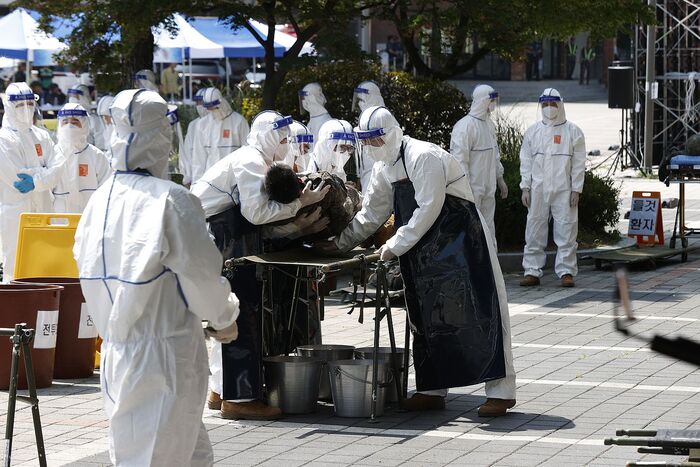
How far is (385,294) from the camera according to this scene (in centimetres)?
775

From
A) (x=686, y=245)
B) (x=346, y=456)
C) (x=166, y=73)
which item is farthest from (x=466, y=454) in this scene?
(x=166, y=73)

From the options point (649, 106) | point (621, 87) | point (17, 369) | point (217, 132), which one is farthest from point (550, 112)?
point (649, 106)

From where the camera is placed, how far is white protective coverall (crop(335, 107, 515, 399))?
7.59m

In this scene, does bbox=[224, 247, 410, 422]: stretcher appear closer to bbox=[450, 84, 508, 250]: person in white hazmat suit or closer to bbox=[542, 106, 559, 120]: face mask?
bbox=[450, 84, 508, 250]: person in white hazmat suit

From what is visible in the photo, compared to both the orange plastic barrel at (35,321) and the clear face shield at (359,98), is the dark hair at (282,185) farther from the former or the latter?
the clear face shield at (359,98)

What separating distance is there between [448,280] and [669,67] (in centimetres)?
1939

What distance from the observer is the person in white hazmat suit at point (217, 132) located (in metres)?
15.8

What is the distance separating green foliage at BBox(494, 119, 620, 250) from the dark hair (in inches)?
318

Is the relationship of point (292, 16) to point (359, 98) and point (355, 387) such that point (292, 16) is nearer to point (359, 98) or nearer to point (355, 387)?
point (359, 98)

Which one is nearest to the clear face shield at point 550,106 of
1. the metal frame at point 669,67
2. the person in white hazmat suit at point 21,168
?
the person in white hazmat suit at point 21,168

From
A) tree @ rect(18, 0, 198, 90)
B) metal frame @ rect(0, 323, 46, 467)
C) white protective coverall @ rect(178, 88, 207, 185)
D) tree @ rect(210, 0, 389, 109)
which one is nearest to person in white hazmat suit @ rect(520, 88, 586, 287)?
tree @ rect(210, 0, 389, 109)

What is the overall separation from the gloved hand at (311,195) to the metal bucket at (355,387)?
3.33 feet

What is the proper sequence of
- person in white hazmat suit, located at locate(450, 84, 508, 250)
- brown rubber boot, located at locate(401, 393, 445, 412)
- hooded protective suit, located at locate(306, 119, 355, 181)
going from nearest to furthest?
brown rubber boot, located at locate(401, 393, 445, 412) → hooded protective suit, located at locate(306, 119, 355, 181) → person in white hazmat suit, located at locate(450, 84, 508, 250)

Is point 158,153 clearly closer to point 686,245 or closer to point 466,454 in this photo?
point 466,454
